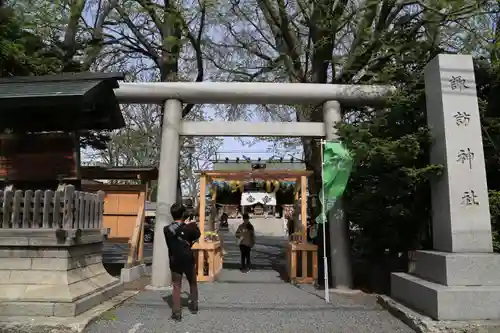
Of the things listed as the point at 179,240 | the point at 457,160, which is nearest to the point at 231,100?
the point at 179,240

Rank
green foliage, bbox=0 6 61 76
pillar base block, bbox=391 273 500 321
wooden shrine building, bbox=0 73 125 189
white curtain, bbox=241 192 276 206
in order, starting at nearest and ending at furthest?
pillar base block, bbox=391 273 500 321, wooden shrine building, bbox=0 73 125 189, green foliage, bbox=0 6 61 76, white curtain, bbox=241 192 276 206

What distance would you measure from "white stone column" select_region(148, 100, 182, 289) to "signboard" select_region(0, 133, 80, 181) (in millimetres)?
2742

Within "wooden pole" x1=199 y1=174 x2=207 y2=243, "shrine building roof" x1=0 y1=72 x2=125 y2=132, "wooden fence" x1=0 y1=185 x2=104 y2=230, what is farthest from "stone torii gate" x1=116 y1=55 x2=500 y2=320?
"wooden fence" x1=0 y1=185 x2=104 y2=230

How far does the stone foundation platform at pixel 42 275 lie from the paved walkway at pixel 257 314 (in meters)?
0.55

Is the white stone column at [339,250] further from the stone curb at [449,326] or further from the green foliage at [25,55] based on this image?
the green foliage at [25,55]

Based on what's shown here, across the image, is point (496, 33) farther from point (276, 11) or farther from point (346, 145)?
point (276, 11)

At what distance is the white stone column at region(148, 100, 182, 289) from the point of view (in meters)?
9.66

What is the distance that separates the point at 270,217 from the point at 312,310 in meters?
31.0

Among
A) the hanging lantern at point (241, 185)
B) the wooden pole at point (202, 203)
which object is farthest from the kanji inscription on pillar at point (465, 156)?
the hanging lantern at point (241, 185)

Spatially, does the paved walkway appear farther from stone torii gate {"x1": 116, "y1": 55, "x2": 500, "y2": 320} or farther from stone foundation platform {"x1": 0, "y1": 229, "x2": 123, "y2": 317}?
stone torii gate {"x1": 116, "y1": 55, "x2": 500, "y2": 320}

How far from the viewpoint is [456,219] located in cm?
679

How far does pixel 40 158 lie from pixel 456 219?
685cm

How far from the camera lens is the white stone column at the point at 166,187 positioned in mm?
9656

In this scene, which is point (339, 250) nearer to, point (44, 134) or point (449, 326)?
point (449, 326)
